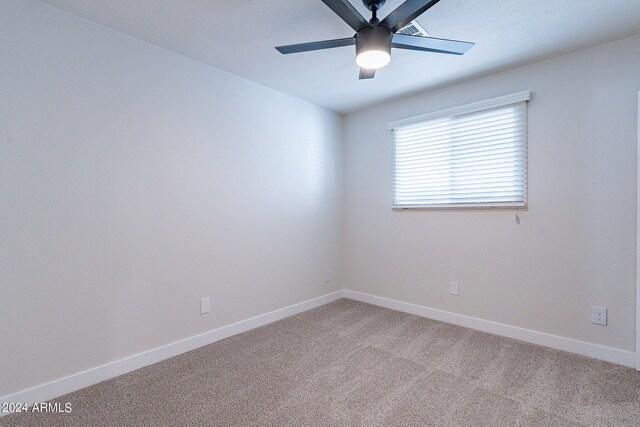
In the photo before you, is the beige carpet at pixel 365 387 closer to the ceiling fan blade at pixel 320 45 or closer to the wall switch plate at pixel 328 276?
the wall switch plate at pixel 328 276

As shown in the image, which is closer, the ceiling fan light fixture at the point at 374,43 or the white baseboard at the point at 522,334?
the ceiling fan light fixture at the point at 374,43

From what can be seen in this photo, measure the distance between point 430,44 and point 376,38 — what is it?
0.37 m

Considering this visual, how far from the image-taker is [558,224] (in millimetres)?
2404

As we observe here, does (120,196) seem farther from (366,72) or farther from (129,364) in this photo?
(366,72)

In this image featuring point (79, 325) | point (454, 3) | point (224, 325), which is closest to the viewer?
point (454, 3)

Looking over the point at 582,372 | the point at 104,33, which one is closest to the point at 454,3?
the point at 104,33

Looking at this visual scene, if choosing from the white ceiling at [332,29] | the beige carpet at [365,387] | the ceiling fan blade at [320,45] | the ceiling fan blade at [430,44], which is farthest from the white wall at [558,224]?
the ceiling fan blade at [320,45]

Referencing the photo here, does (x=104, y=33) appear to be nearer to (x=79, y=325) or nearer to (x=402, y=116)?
(x=79, y=325)

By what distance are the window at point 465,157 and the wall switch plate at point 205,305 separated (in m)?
2.16

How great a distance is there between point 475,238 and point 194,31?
9.41 ft

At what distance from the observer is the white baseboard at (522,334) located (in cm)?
218

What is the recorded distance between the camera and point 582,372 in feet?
6.72

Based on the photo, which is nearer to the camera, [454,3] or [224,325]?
[454,3]

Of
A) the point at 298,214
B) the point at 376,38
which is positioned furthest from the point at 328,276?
the point at 376,38
